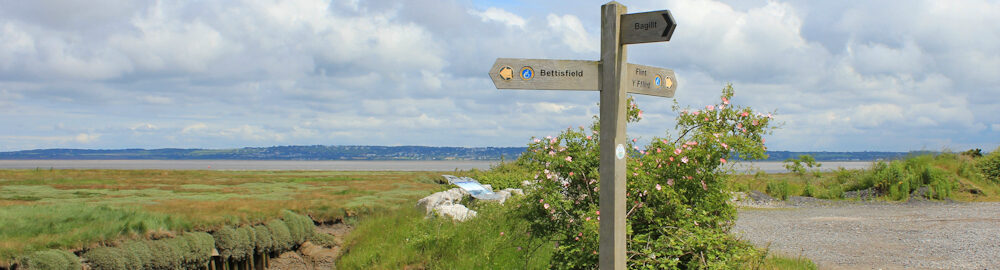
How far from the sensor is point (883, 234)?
13141 mm

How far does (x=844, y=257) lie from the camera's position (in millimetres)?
10422

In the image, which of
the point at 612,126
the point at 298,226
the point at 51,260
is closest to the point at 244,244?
the point at 298,226

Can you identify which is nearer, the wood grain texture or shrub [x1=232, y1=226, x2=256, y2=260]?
the wood grain texture

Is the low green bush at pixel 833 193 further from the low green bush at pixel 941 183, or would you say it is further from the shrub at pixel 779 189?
the low green bush at pixel 941 183

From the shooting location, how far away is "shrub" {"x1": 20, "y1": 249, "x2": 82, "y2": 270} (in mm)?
6964

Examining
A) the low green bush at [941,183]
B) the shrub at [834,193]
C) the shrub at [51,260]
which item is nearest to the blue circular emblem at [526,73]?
the shrub at [51,260]

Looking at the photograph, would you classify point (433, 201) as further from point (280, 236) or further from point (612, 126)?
point (612, 126)

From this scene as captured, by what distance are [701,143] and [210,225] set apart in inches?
290

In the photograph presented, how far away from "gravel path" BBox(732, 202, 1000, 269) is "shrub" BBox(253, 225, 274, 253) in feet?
24.2

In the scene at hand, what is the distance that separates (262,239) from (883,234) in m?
12.3

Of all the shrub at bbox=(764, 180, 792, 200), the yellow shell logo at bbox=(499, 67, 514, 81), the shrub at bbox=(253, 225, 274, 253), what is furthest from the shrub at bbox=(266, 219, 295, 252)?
the shrub at bbox=(764, 180, 792, 200)

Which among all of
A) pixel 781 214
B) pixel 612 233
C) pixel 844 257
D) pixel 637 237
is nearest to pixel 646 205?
pixel 637 237

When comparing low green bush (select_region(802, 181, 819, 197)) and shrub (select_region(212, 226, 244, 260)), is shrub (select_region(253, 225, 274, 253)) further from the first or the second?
low green bush (select_region(802, 181, 819, 197))

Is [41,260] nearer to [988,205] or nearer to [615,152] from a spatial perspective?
[615,152]
